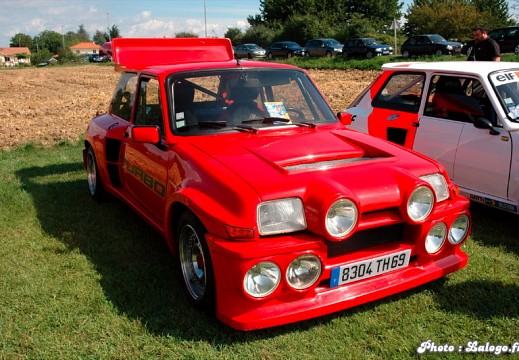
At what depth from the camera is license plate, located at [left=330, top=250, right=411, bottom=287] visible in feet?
10.00

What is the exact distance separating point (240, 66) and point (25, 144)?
7.70 meters

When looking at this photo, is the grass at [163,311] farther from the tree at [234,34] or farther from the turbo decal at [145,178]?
the tree at [234,34]

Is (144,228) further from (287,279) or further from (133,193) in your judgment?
(287,279)

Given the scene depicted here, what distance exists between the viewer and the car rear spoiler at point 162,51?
5.42m

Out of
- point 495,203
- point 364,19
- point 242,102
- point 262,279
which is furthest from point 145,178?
point 364,19

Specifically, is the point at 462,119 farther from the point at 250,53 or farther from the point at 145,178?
the point at 250,53

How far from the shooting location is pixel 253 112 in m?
4.12

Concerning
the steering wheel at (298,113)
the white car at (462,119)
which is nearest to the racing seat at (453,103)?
the white car at (462,119)

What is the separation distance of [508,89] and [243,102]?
2.75 meters

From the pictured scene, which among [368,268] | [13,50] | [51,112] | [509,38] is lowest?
[51,112]

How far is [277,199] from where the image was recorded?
297 centimetres

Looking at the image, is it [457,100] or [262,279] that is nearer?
[262,279]

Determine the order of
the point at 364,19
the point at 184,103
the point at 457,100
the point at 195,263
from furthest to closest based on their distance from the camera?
1. the point at 364,19
2. the point at 457,100
3. the point at 184,103
4. the point at 195,263

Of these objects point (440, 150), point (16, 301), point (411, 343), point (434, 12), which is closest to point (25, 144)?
point (16, 301)
